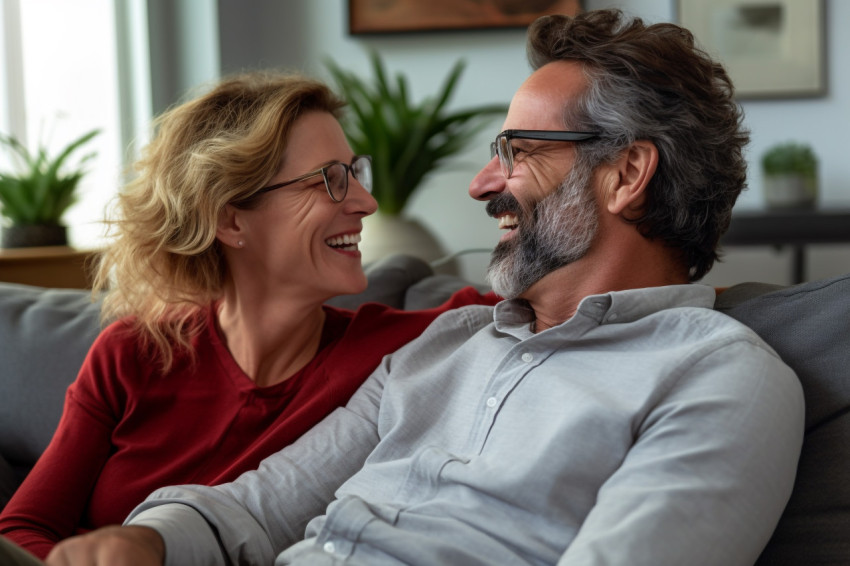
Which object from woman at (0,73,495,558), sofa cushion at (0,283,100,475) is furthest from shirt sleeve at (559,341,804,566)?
sofa cushion at (0,283,100,475)

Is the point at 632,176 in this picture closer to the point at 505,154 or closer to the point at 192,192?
the point at 505,154

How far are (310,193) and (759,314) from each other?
793 millimetres

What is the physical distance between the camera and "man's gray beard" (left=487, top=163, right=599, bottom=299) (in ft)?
4.61

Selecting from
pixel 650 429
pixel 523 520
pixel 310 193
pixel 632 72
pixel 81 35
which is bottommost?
pixel 523 520

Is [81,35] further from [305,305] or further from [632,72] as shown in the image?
[632,72]

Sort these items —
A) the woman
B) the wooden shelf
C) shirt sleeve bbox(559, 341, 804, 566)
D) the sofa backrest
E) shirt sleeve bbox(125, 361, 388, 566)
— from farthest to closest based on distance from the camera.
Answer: the wooden shelf, the sofa backrest, the woman, shirt sleeve bbox(125, 361, 388, 566), shirt sleeve bbox(559, 341, 804, 566)

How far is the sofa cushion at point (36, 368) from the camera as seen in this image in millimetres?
1879

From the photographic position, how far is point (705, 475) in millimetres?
1003

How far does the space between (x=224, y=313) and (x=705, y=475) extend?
A: 1032 millimetres

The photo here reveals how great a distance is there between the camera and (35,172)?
3.28 meters

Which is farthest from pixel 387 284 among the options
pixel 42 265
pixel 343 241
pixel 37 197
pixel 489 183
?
pixel 37 197

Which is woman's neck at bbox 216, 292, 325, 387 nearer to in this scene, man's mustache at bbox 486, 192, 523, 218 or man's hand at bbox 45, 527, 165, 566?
man's mustache at bbox 486, 192, 523, 218

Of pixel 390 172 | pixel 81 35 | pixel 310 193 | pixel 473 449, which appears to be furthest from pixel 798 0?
pixel 473 449

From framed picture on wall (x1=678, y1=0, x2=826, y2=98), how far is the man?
3.33 m
